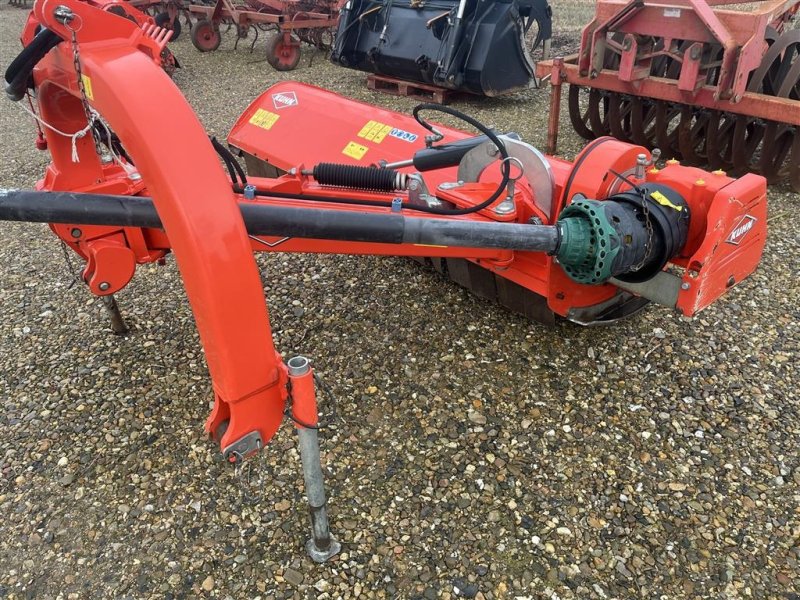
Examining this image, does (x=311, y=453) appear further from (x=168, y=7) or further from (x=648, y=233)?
(x=168, y=7)

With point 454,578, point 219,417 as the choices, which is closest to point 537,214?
point 454,578

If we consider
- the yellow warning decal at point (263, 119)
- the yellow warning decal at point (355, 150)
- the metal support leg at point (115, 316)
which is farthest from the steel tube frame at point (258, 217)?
the yellow warning decal at point (263, 119)

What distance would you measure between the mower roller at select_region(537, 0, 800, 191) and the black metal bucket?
3.99ft

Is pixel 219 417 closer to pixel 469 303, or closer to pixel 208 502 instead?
pixel 208 502

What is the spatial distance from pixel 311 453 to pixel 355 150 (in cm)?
231

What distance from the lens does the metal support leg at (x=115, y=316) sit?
3.22m

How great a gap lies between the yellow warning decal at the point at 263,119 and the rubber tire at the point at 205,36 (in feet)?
25.2

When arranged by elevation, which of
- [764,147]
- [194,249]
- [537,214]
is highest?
[194,249]

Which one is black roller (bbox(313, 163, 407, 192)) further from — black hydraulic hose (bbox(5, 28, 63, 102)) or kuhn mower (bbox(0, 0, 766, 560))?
black hydraulic hose (bbox(5, 28, 63, 102))

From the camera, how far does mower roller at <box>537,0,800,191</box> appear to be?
4.30 metres

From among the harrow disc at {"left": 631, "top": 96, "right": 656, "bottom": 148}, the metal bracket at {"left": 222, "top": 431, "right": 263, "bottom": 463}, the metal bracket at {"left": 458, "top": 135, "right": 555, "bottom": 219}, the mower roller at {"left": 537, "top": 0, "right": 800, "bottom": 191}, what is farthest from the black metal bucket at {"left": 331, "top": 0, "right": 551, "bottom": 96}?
the metal bracket at {"left": 222, "top": 431, "right": 263, "bottom": 463}

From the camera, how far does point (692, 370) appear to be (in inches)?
116

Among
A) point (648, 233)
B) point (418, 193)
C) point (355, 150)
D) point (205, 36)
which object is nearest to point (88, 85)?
point (418, 193)

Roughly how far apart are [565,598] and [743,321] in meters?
1.98
